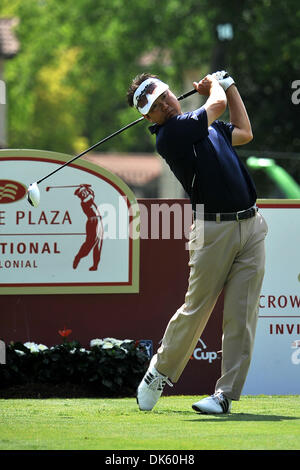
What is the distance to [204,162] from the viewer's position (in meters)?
6.12

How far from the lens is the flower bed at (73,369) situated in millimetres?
7590

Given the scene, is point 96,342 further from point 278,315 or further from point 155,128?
point 155,128

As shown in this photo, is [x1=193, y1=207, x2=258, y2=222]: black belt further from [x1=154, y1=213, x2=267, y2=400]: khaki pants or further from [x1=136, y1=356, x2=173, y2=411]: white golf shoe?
[x1=136, y1=356, x2=173, y2=411]: white golf shoe

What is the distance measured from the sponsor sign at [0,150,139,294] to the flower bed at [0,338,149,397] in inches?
18.7

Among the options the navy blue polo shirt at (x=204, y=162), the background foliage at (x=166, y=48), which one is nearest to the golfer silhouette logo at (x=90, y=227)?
the navy blue polo shirt at (x=204, y=162)

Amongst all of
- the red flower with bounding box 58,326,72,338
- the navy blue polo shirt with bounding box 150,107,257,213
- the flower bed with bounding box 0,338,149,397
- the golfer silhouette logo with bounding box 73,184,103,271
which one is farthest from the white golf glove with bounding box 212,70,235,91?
the red flower with bounding box 58,326,72,338

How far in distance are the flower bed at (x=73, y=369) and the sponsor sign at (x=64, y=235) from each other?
1.56 feet

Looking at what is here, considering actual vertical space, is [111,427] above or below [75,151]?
below

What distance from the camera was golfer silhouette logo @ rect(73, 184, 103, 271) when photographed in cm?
793
